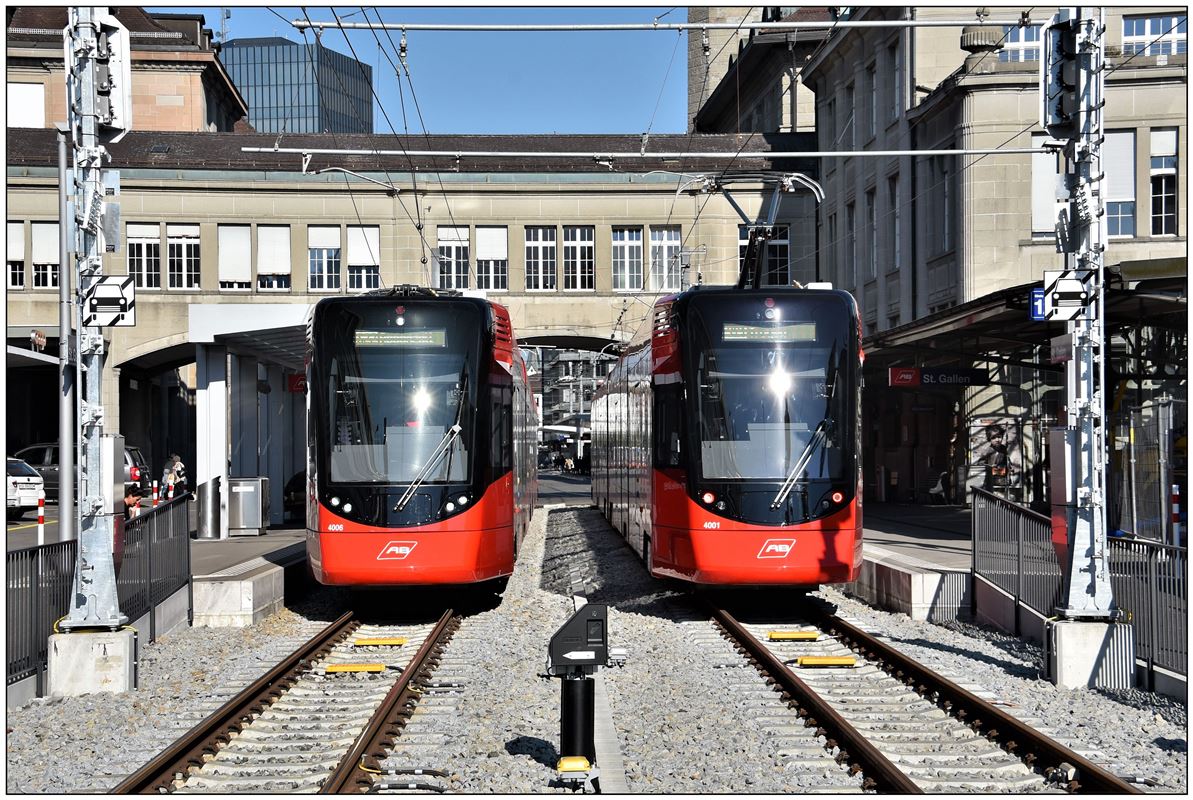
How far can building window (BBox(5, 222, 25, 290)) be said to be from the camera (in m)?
42.5

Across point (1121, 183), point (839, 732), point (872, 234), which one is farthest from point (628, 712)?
point (872, 234)

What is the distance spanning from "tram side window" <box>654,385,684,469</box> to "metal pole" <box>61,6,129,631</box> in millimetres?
5996

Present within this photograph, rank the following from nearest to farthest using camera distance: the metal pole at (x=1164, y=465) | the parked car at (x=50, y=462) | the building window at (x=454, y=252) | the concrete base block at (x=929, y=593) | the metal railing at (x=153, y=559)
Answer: the metal railing at (x=153, y=559) → the concrete base block at (x=929, y=593) → the metal pole at (x=1164, y=465) → the parked car at (x=50, y=462) → the building window at (x=454, y=252)

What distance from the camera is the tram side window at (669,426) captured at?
48.2 ft

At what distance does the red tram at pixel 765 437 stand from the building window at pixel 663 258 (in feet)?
98.2

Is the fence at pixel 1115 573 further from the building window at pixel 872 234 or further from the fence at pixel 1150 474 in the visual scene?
the building window at pixel 872 234

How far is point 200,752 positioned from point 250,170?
3749 cm

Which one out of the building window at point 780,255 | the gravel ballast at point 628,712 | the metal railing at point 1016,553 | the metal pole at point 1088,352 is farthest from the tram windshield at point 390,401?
the building window at point 780,255

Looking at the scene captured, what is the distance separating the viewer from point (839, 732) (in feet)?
28.9

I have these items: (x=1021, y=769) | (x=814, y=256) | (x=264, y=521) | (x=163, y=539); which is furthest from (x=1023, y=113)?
(x=1021, y=769)

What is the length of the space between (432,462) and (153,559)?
2953 millimetres

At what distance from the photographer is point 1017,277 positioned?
31922 mm

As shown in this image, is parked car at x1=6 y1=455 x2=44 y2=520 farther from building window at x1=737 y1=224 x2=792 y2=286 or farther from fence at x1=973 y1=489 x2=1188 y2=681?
fence at x1=973 y1=489 x2=1188 y2=681

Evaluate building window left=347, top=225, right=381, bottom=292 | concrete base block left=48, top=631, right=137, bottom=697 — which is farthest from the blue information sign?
building window left=347, top=225, right=381, bottom=292
